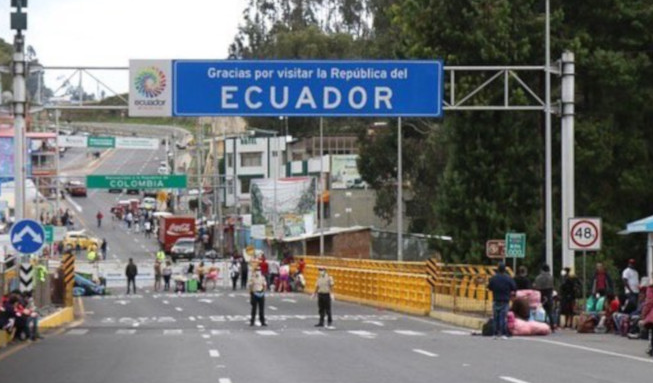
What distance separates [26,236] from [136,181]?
47728 millimetres

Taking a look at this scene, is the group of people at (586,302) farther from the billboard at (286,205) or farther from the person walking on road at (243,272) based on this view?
the billboard at (286,205)

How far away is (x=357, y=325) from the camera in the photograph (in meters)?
39.5

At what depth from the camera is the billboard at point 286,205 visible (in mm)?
88000

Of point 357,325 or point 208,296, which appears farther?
Result: point 208,296

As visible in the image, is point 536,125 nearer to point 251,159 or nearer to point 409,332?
point 409,332

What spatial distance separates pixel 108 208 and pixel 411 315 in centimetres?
9447

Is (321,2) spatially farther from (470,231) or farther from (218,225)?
(470,231)

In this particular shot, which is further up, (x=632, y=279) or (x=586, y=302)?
(x=632, y=279)

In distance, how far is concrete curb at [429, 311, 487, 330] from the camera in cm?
3766

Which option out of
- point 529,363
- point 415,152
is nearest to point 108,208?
point 415,152

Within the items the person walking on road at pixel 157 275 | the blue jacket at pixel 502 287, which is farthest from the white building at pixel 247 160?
the blue jacket at pixel 502 287

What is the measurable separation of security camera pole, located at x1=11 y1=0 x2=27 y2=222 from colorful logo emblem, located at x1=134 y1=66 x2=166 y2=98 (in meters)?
2.87

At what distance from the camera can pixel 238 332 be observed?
35.5 metres

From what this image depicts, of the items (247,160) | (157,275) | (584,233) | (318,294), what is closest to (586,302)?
(584,233)
